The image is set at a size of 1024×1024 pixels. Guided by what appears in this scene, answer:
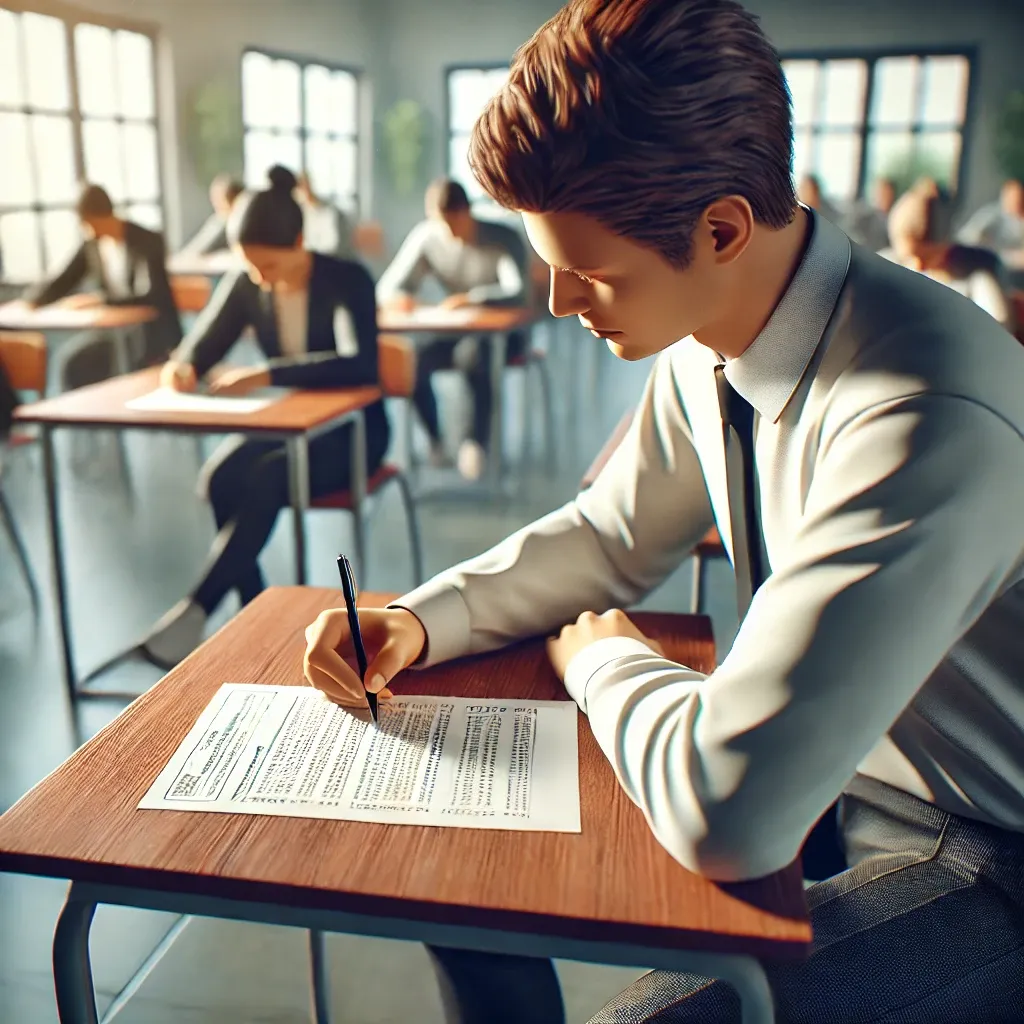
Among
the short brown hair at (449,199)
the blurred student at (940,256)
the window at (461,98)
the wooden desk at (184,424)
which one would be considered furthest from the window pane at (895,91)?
the wooden desk at (184,424)

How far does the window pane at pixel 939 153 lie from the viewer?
10398 millimetres

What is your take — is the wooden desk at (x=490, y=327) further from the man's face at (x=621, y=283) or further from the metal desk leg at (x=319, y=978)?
the man's face at (x=621, y=283)

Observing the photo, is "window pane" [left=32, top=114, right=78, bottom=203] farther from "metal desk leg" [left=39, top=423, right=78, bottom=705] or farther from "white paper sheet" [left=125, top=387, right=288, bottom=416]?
Answer: "metal desk leg" [left=39, top=423, right=78, bottom=705]

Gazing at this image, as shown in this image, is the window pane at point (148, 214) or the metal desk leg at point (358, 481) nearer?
the metal desk leg at point (358, 481)

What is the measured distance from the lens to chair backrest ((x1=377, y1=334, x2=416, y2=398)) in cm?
319

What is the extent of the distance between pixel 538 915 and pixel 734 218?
0.50m

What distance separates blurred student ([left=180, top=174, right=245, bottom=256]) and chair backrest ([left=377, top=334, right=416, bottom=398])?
3587mm

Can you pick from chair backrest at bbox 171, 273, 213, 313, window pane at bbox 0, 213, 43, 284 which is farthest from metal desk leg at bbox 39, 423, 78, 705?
window pane at bbox 0, 213, 43, 284

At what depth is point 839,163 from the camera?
10.6 meters

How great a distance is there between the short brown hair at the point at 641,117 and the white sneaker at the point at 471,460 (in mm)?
3727

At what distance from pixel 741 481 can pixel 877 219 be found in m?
9.52

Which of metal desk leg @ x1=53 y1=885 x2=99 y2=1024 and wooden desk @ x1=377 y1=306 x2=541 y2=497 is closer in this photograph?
metal desk leg @ x1=53 y1=885 x2=99 y2=1024

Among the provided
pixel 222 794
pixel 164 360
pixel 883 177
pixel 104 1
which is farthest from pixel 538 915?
pixel 883 177

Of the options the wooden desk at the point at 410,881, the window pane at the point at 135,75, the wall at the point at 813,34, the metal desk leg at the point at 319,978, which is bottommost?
the metal desk leg at the point at 319,978
